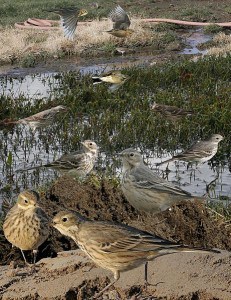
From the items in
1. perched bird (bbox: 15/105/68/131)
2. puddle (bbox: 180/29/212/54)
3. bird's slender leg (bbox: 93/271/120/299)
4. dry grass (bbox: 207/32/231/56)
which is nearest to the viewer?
bird's slender leg (bbox: 93/271/120/299)

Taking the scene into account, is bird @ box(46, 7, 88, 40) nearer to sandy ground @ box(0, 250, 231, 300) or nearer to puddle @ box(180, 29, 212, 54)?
sandy ground @ box(0, 250, 231, 300)

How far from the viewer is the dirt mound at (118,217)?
24.4 ft

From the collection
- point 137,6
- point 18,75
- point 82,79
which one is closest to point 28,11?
point 137,6

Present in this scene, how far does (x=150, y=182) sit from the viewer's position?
7672 mm

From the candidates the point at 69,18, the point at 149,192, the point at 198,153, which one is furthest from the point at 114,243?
the point at 69,18

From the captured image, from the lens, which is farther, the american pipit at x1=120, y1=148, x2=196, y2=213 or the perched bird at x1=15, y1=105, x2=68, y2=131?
the perched bird at x1=15, y1=105, x2=68, y2=131

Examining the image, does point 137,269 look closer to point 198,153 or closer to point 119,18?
point 198,153

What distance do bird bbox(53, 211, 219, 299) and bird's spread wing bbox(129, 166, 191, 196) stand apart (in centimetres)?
191

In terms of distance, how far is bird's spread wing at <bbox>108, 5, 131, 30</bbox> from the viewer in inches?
642

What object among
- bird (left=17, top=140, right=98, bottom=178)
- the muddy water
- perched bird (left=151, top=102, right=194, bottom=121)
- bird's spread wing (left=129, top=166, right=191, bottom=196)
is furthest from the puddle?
bird's spread wing (left=129, top=166, right=191, bottom=196)

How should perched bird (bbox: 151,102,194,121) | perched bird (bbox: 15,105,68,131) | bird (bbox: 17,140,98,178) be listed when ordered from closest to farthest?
bird (bbox: 17,140,98,178)
perched bird (bbox: 15,105,68,131)
perched bird (bbox: 151,102,194,121)

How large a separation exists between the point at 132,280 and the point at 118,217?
2.09 meters

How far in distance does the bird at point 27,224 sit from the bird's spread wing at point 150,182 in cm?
138

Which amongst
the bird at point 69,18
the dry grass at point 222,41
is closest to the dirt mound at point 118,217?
the bird at point 69,18
